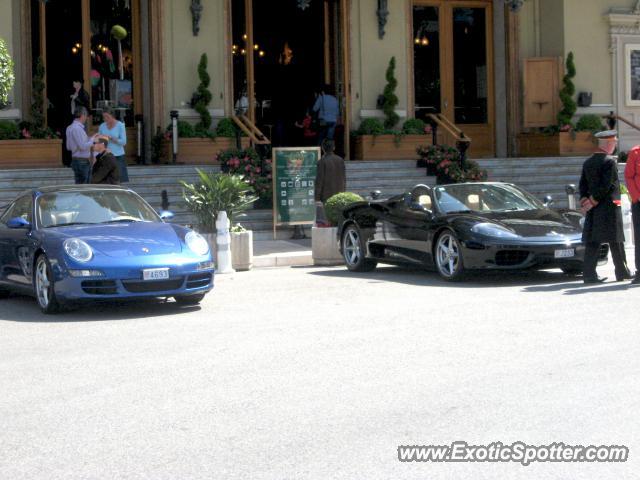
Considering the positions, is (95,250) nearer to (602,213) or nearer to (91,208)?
(91,208)

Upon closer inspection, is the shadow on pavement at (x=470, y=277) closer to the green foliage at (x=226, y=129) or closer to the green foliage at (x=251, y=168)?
the green foliage at (x=251, y=168)

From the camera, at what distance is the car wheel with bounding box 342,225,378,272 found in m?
15.9

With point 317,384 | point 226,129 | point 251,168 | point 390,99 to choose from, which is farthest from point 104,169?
point 317,384

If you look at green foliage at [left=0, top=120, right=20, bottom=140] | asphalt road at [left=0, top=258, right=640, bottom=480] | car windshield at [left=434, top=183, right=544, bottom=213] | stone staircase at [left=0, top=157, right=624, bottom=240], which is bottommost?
asphalt road at [left=0, top=258, right=640, bottom=480]

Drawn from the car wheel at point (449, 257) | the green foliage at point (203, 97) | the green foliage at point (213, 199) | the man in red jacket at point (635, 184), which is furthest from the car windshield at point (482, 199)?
the green foliage at point (203, 97)

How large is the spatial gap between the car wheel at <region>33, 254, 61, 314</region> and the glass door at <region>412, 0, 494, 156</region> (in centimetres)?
1623

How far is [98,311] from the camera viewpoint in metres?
12.3

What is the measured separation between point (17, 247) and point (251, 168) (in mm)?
9144

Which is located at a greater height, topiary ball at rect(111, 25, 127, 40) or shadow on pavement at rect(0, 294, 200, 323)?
topiary ball at rect(111, 25, 127, 40)

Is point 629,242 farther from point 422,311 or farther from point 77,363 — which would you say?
point 77,363

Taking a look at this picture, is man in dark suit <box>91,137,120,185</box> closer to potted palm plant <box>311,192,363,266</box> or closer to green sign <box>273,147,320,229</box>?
potted palm plant <box>311,192,363,266</box>

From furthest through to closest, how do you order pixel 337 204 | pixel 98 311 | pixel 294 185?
pixel 294 185, pixel 337 204, pixel 98 311

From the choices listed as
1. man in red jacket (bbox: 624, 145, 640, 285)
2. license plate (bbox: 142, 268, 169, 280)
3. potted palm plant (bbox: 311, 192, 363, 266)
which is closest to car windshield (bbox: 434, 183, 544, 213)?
man in red jacket (bbox: 624, 145, 640, 285)

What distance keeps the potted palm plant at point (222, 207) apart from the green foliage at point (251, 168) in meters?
4.08
